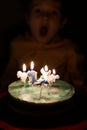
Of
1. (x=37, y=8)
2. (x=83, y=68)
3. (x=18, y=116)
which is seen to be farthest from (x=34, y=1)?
(x=18, y=116)

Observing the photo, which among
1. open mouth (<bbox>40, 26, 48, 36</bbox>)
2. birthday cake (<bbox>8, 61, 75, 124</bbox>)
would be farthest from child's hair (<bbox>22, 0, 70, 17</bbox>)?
birthday cake (<bbox>8, 61, 75, 124</bbox>)

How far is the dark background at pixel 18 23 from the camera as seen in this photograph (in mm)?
2162

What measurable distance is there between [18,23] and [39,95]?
0.89 m

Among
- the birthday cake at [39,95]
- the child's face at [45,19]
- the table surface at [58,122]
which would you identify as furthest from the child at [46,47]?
the table surface at [58,122]

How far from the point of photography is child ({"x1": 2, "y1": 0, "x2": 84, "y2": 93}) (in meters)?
1.98

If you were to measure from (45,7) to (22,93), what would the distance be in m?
0.66

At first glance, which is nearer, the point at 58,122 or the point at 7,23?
the point at 58,122

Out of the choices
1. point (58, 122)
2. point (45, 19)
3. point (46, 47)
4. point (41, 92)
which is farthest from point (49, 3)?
point (58, 122)

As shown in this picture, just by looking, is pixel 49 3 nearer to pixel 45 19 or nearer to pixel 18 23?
pixel 45 19

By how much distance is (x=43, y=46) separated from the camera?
207cm

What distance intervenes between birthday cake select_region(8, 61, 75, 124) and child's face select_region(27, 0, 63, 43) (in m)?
0.48

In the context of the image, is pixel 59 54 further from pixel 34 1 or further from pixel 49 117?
pixel 49 117

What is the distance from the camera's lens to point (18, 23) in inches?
88.0

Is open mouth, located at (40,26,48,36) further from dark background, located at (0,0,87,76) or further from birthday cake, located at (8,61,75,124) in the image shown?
birthday cake, located at (8,61,75,124)
